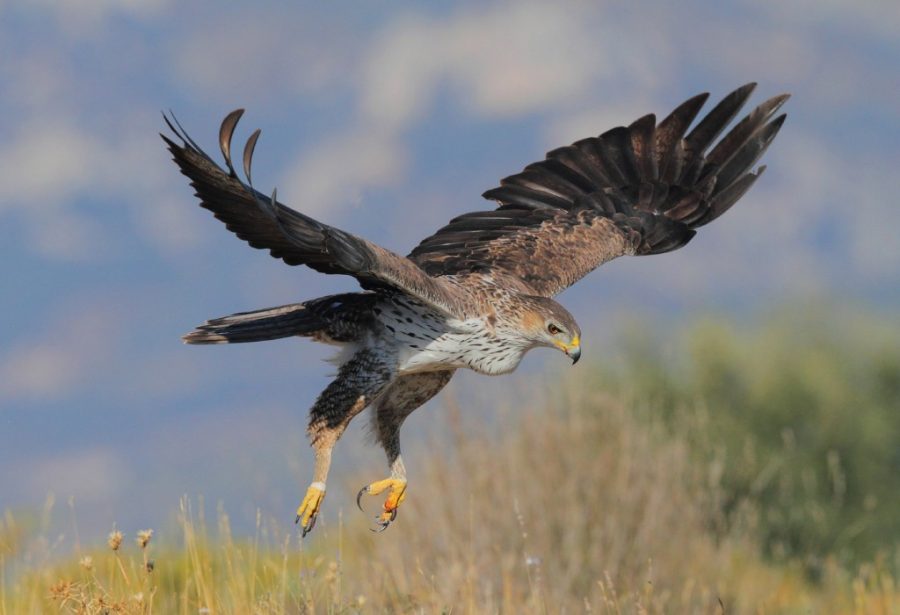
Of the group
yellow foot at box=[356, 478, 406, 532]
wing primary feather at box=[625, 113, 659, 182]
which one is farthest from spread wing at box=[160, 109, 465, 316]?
wing primary feather at box=[625, 113, 659, 182]

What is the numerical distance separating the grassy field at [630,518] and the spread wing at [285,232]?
4.40 feet

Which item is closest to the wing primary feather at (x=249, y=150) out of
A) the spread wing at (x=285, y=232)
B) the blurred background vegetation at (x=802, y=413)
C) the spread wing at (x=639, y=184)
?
the spread wing at (x=285, y=232)

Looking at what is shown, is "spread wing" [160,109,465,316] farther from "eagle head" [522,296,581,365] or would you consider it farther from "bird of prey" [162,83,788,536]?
"eagle head" [522,296,581,365]

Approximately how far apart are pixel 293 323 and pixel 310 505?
1067mm

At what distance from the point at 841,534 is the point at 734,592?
4320 mm

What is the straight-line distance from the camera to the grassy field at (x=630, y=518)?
6.66 metres

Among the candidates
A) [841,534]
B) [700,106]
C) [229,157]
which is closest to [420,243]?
[700,106]

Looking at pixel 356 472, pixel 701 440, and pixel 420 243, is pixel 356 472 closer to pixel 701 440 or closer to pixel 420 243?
pixel 420 243

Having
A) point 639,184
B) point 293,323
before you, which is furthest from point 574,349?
point 639,184

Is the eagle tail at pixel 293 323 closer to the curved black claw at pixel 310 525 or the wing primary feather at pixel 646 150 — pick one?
the curved black claw at pixel 310 525

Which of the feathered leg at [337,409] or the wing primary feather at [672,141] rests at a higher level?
the wing primary feather at [672,141]

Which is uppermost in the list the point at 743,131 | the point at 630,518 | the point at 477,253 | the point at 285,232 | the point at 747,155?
the point at 743,131

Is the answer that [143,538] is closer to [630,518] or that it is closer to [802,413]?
[630,518]

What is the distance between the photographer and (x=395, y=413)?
7020mm
